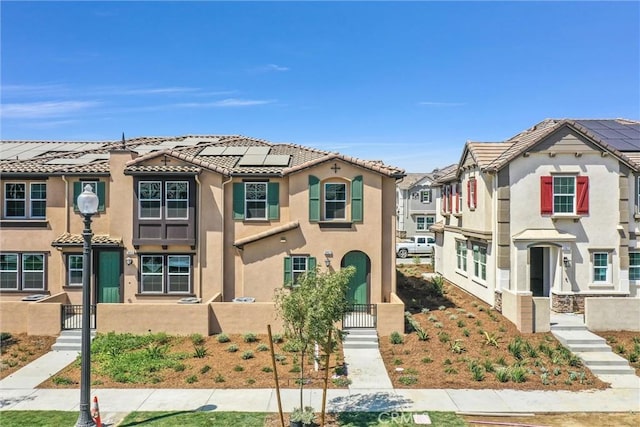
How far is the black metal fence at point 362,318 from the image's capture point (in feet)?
58.0

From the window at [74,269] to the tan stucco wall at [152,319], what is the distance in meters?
4.03

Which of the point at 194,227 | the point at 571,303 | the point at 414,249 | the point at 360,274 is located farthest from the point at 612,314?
the point at 414,249

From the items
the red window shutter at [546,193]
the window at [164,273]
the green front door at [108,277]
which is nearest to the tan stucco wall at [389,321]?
the red window shutter at [546,193]

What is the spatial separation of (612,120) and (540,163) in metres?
8.80

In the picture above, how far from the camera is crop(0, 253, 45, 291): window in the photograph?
20.6 m

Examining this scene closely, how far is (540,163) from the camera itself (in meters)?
19.8

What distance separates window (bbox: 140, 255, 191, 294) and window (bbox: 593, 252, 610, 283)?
17.6 metres

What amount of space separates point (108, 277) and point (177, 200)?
15.2ft

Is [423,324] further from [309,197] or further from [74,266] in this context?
[74,266]

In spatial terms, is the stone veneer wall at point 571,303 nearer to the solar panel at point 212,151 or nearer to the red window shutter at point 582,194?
the red window shutter at point 582,194

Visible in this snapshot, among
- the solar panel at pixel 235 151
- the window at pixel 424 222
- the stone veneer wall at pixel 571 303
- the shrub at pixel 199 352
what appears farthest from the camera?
the window at pixel 424 222

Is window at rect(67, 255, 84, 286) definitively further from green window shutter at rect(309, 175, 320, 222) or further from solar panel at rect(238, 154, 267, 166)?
green window shutter at rect(309, 175, 320, 222)

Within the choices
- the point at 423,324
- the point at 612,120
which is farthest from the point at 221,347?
the point at 612,120

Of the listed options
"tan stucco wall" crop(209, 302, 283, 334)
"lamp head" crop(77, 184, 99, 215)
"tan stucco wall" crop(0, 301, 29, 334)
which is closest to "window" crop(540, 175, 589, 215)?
"tan stucco wall" crop(209, 302, 283, 334)
